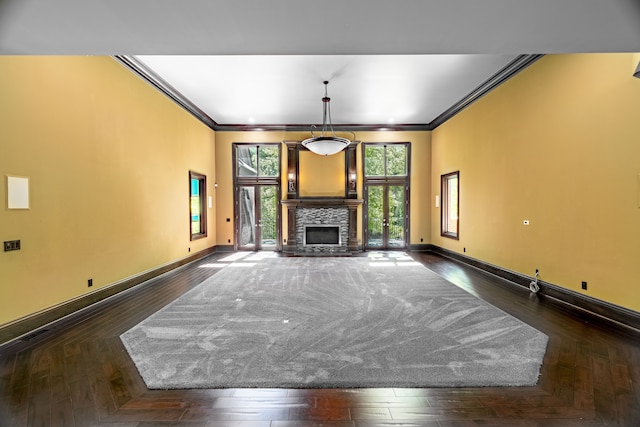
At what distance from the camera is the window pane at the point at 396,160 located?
8664 mm

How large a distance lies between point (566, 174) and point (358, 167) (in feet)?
17.5

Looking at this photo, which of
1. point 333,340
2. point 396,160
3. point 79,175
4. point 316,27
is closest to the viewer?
point 316,27

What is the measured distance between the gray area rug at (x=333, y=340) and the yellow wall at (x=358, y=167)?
4.11 meters

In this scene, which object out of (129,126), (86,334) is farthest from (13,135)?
(86,334)

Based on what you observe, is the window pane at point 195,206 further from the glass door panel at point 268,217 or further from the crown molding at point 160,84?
the glass door panel at point 268,217

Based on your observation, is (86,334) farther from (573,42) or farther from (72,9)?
(573,42)

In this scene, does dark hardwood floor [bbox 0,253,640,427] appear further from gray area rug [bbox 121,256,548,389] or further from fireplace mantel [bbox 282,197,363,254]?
fireplace mantel [bbox 282,197,363,254]

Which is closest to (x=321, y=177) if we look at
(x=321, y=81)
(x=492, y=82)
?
(x=321, y=81)

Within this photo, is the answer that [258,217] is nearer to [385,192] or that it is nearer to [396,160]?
[385,192]

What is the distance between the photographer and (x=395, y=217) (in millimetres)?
8750

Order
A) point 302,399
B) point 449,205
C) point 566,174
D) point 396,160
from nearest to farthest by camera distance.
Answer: point 302,399 < point 566,174 < point 449,205 < point 396,160

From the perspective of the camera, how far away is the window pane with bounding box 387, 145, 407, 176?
866 centimetres

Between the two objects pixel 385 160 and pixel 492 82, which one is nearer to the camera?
pixel 492 82

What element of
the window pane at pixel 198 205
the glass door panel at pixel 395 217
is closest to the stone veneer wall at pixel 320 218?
the glass door panel at pixel 395 217
